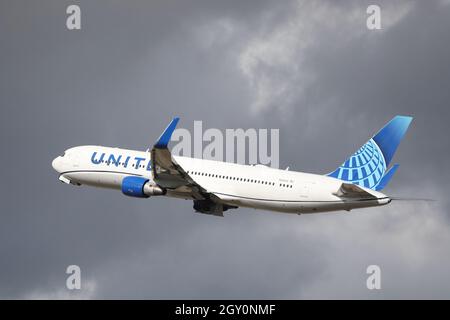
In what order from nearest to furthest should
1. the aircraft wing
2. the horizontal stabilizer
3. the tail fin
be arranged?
the horizontal stabilizer, the aircraft wing, the tail fin

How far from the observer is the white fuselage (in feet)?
283

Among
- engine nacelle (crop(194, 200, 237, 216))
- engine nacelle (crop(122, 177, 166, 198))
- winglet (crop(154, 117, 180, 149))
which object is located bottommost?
engine nacelle (crop(194, 200, 237, 216))

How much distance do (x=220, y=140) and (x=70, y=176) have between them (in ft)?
40.7

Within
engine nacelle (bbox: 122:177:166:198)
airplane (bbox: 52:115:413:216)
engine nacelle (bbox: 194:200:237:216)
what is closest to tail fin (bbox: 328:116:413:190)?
airplane (bbox: 52:115:413:216)

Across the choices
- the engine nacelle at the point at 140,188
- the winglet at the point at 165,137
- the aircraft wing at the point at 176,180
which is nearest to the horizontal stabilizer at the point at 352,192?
the aircraft wing at the point at 176,180

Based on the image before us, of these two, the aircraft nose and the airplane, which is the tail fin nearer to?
the airplane

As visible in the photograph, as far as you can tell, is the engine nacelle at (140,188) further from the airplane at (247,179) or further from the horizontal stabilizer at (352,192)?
the horizontal stabilizer at (352,192)

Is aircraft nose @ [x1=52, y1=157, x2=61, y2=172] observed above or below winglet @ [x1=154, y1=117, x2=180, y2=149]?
above

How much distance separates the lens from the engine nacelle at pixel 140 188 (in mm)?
90250

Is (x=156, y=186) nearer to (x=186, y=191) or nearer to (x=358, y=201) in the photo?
(x=186, y=191)

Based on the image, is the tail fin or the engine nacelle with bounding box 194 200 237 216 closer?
the tail fin

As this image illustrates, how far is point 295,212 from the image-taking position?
87.9 meters

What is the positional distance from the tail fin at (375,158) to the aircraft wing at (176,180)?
945 centimetres
